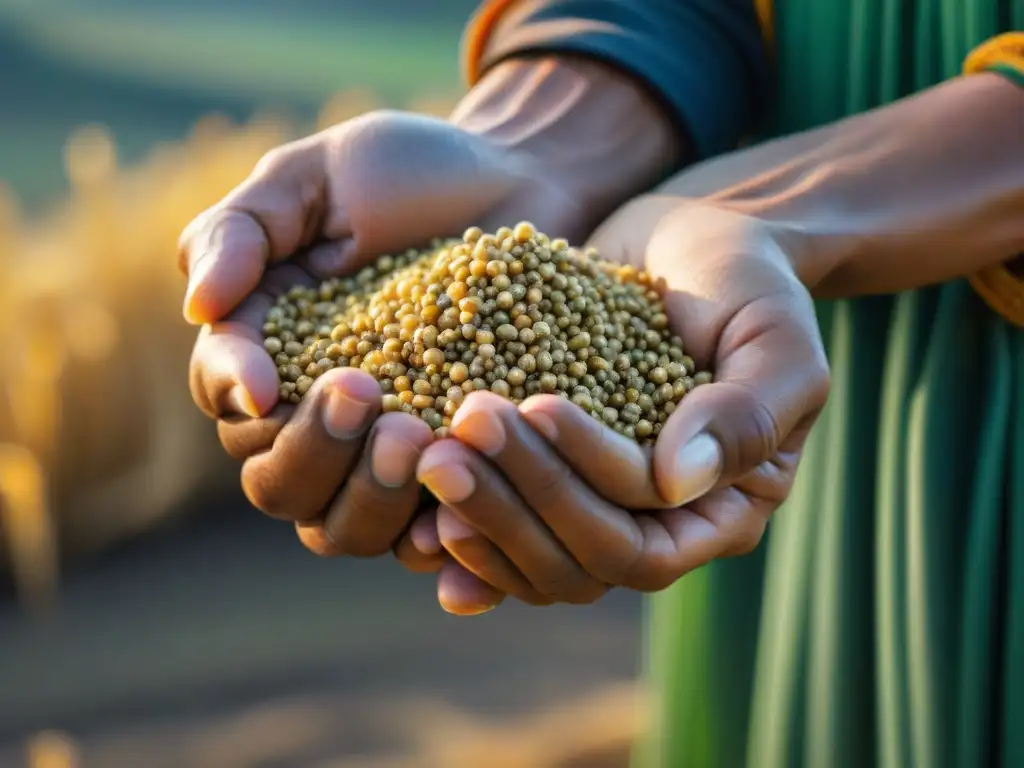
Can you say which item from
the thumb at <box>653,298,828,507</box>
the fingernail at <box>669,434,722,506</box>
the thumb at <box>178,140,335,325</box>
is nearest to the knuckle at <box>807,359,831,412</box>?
the thumb at <box>653,298,828,507</box>

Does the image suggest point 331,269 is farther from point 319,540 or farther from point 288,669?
point 288,669

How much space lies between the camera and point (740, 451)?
70 centimetres

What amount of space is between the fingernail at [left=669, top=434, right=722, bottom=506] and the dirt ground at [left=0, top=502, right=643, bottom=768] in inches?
51.8

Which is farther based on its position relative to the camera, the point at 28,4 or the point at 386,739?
the point at 28,4

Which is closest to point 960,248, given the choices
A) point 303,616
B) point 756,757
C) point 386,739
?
point 756,757

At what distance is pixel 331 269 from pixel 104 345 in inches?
54.0

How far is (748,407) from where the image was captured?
2.31ft

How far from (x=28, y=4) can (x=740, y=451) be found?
2.29 m

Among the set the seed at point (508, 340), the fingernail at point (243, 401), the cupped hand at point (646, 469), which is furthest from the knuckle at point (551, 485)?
the fingernail at point (243, 401)

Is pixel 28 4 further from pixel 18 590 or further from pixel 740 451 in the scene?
pixel 740 451

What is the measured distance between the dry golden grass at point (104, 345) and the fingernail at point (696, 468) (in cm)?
169

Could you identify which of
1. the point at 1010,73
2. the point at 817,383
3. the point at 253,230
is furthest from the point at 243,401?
the point at 1010,73

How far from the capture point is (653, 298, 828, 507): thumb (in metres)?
0.68

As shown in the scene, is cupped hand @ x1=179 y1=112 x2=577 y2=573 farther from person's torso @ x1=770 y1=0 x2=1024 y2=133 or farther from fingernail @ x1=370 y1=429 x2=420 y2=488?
person's torso @ x1=770 y1=0 x2=1024 y2=133
